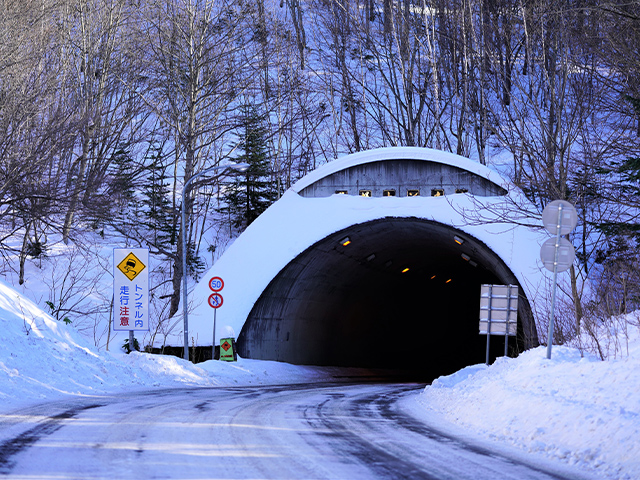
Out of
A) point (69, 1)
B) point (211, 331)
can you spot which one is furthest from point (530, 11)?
point (69, 1)

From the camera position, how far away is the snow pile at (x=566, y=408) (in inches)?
246

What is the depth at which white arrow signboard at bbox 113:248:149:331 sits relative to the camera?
56.1ft

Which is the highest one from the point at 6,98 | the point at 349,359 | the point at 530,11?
the point at 530,11

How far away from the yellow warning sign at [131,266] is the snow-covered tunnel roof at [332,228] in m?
5.34

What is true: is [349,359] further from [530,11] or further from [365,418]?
[365,418]

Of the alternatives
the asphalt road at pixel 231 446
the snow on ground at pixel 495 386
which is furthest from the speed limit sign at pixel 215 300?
the asphalt road at pixel 231 446

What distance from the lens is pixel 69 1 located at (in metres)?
37.9

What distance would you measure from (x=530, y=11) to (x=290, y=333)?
18.9 metres

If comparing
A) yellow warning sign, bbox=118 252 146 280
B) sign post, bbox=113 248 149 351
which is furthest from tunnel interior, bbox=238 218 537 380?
yellow warning sign, bbox=118 252 146 280

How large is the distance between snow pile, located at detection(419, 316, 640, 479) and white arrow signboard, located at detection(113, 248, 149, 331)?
28.3 ft

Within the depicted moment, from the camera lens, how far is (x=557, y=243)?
407 inches

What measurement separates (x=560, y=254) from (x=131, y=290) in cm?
1112

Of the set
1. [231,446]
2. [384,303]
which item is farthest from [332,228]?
[231,446]

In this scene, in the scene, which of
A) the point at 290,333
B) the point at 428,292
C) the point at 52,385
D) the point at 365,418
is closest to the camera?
the point at 365,418
